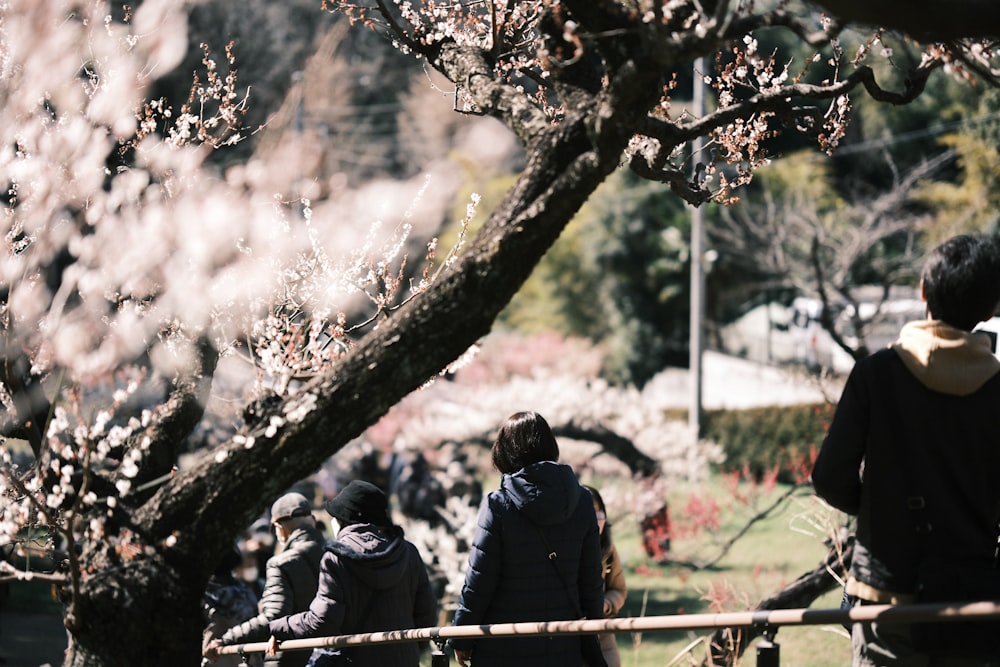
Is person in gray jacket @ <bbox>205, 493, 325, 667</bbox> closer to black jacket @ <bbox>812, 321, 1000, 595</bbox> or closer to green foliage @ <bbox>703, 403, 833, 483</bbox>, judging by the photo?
black jacket @ <bbox>812, 321, 1000, 595</bbox>

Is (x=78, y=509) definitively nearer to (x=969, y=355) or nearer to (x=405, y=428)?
(x=969, y=355)

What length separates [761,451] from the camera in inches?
800

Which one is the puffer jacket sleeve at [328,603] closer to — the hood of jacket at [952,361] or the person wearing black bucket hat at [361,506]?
the person wearing black bucket hat at [361,506]

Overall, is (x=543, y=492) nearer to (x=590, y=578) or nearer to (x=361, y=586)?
(x=590, y=578)

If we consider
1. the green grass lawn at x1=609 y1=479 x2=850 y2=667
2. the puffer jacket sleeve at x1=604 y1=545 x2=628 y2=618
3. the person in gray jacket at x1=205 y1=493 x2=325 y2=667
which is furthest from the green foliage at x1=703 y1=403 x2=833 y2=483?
the person in gray jacket at x1=205 y1=493 x2=325 y2=667

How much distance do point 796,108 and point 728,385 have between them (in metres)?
23.9

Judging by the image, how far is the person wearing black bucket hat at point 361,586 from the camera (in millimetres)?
4051

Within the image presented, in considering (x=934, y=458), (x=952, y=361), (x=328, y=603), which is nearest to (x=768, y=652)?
(x=934, y=458)

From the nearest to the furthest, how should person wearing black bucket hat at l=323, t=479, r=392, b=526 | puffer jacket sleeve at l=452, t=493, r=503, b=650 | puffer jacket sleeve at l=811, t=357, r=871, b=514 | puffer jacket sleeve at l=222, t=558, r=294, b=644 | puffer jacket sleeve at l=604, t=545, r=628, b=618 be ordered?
puffer jacket sleeve at l=811, t=357, r=871, b=514 < puffer jacket sleeve at l=452, t=493, r=503, b=650 < person wearing black bucket hat at l=323, t=479, r=392, b=526 < puffer jacket sleeve at l=222, t=558, r=294, b=644 < puffer jacket sleeve at l=604, t=545, r=628, b=618

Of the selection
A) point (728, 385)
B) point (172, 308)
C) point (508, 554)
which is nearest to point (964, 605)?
point (508, 554)

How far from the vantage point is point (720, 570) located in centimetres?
1338

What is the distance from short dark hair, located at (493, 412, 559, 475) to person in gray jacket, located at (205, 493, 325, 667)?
4.46 ft

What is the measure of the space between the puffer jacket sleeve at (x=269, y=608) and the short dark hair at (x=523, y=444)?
1.41 metres

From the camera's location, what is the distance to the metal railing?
8.27 feet
